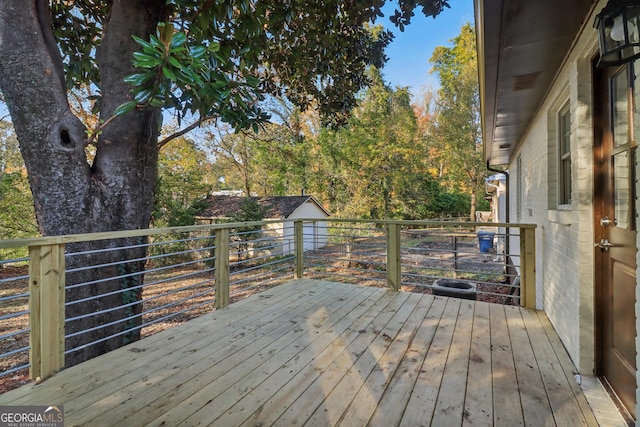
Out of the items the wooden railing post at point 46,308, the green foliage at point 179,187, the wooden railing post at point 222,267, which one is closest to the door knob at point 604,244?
the wooden railing post at point 222,267

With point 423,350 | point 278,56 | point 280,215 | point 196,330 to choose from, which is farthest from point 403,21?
point 280,215

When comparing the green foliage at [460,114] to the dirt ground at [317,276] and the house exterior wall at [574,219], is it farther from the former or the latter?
the house exterior wall at [574,219]

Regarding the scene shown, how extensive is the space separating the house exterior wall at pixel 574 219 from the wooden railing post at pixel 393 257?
1541mm

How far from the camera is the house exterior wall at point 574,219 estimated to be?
1976mm

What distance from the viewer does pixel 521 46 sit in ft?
6.91

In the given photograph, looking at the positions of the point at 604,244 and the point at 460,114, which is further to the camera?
the point at 460,114

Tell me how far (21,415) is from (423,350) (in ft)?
8.03

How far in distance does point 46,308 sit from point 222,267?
1.57 m

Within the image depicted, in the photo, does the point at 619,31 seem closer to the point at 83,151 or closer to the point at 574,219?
the point at 574,219

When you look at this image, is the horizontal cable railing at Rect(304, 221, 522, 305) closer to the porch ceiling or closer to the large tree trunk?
the porch ceiling

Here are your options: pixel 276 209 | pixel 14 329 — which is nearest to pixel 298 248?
pixel 14 329

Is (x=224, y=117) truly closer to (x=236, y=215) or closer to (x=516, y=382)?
(x=516, y=382)

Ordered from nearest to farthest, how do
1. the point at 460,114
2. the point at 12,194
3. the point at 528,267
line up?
the point at 528,267 < the point at 12,194 < the point at 460,114

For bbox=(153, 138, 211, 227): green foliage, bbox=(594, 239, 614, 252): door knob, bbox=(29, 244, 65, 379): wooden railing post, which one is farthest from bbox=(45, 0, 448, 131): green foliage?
bbox=(153, 138, 211, 227): green foliage
